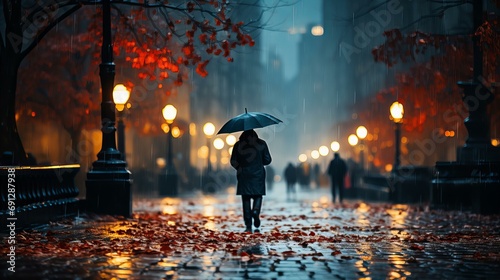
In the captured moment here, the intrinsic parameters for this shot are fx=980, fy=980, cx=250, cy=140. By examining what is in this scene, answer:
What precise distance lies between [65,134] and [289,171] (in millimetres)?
11071

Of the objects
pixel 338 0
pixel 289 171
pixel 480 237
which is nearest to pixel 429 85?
pixel 289 171

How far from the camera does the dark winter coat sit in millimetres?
15773

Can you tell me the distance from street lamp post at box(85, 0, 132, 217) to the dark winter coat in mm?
4133

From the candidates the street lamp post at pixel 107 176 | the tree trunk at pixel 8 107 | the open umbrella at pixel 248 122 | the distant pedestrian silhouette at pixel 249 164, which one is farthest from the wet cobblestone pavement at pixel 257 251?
the tree trunk at pixel 8 107

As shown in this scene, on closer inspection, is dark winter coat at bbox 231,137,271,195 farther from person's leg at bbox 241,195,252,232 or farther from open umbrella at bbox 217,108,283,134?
open umbrella at bbox 217,108,283,134

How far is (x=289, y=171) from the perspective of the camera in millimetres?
48594

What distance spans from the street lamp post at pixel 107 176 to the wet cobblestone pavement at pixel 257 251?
1531mm

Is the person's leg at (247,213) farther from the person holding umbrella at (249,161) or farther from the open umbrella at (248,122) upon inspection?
the open umbrella at (248,122)

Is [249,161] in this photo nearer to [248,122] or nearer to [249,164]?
[249,164]

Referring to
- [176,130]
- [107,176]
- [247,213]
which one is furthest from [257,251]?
[176,130]

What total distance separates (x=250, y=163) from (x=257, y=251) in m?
4.44

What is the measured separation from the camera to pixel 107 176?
1931 centimetres

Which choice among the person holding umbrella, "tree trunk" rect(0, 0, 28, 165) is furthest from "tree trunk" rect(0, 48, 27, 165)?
the person holding umbrella

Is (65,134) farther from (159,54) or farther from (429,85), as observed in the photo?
(159,54)
